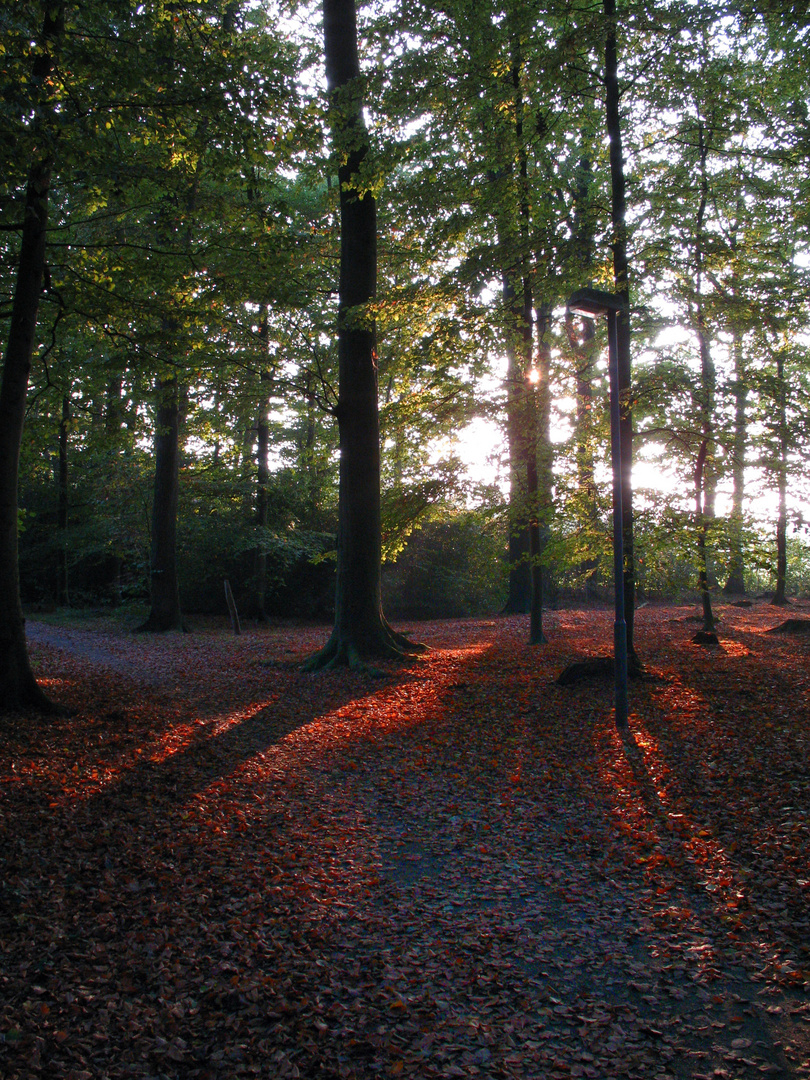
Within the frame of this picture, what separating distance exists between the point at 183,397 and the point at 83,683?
18.6 feet

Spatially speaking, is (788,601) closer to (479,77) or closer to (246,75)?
(479,77)

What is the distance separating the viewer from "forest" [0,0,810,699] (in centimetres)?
742

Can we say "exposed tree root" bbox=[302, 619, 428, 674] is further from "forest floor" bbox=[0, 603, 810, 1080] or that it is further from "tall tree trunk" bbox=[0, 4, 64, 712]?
"tall tree trunk" bbox=[0, 4, 64, 712]

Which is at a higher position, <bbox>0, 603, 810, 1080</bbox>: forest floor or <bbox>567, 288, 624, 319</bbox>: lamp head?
<bbox>567, 288, 624, 319</bbox>: lamp head

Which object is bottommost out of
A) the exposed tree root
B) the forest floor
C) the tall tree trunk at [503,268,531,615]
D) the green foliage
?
the forest floor

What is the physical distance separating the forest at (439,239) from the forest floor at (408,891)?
2812 mm

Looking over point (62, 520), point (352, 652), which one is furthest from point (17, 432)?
point (62, 520)

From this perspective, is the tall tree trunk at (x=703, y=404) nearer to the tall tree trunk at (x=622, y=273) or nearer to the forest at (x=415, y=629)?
the forest at (x=415, y=629)

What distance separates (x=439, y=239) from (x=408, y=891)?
8734mm

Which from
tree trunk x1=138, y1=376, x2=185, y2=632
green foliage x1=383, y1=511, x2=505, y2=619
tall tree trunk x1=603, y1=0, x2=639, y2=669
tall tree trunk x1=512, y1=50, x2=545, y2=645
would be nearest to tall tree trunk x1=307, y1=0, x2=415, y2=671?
tall tree trunk x1=512, y1=50, x2=545, y2=645

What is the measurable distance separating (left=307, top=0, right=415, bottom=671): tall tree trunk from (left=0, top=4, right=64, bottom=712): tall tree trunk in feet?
15.7

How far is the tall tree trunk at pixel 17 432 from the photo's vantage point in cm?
718

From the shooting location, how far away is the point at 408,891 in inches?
170

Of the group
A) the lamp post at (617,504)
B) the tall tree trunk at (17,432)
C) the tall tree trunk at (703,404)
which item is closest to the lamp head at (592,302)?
the lamp post at (617,504)
